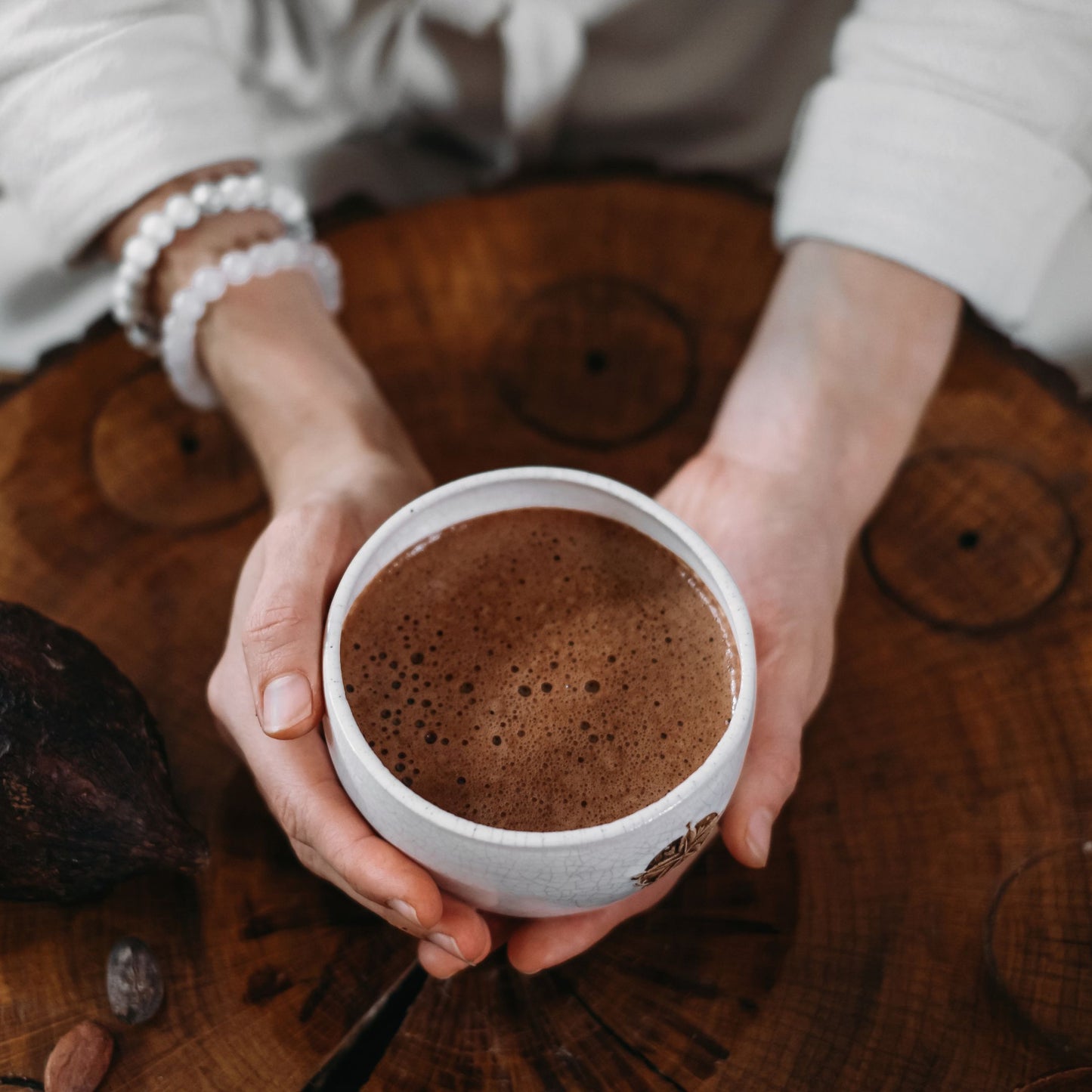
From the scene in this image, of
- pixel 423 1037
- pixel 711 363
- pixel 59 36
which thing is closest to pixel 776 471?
pixel 711 363

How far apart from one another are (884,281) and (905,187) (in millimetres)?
73

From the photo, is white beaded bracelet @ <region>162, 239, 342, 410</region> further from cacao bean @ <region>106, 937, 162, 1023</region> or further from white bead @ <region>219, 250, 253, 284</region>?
cacao bean @ <region>106, 937, 162, 1023</region>

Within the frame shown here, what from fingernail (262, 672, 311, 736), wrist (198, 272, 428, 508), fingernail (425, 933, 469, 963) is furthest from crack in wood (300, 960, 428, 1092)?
wrist (198, 272, 428, 508)

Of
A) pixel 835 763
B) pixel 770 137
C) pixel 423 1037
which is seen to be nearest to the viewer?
pixel 423 1037

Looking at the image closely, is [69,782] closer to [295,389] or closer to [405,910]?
[405,910]

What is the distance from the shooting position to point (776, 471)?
804 mm

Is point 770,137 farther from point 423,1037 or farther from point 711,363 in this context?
point 423,1037

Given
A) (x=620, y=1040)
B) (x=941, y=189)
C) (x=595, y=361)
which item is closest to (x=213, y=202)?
(x=595, y=361)

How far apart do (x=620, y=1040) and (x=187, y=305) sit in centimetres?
64

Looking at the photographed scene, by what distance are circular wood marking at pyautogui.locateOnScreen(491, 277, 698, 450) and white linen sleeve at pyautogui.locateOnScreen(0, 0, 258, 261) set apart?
30 centimetres

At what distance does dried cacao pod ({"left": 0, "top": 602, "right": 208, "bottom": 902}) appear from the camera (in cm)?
63

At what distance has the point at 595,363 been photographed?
96 centimetres

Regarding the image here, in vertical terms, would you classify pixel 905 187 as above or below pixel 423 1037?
above

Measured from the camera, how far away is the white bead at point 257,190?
88cm
